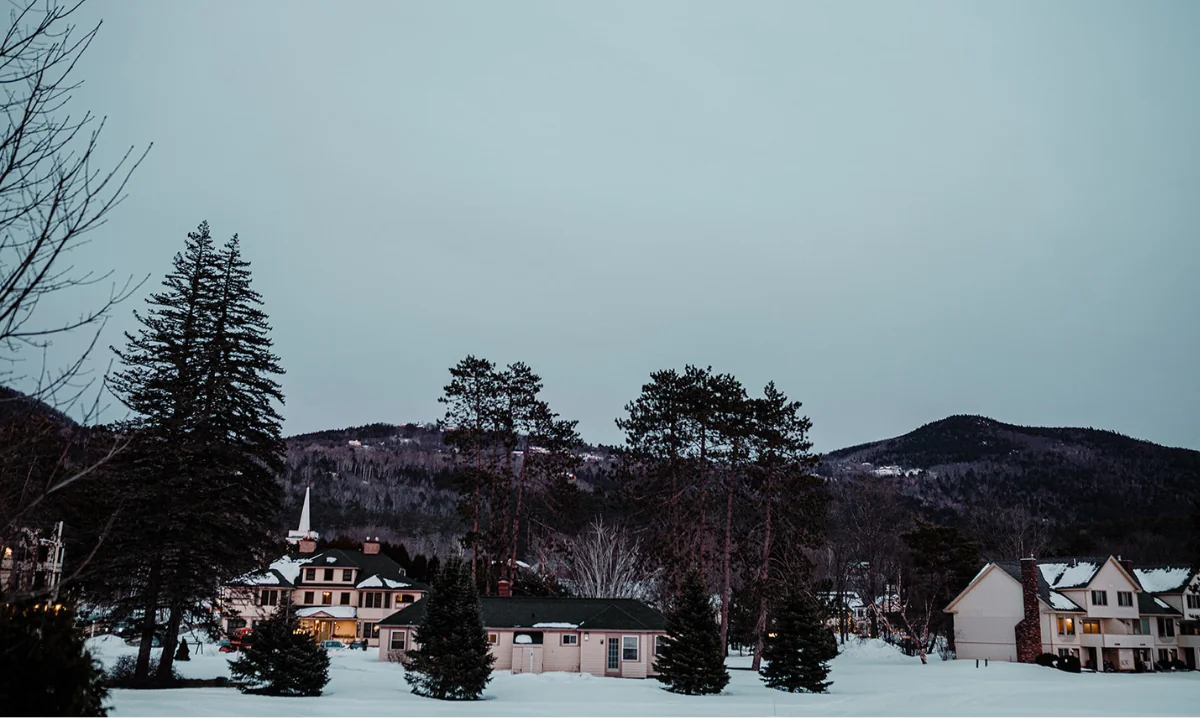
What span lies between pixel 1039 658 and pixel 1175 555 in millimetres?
53382

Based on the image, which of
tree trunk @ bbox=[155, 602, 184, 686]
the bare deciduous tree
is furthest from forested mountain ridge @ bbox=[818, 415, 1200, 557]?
tree trunk @ bbox=[155, 602, 184, 686]

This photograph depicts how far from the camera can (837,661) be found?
56750 millimetres

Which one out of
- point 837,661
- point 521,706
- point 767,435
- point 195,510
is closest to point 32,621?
point 521,706

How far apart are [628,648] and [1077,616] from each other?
3335 centimetres

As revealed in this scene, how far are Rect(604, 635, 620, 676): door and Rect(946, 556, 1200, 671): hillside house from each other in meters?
28.7

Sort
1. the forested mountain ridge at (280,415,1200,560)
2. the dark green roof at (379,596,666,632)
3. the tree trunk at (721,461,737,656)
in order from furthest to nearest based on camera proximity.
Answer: the forested mountain ridge at (280,415,1200,560), the tree trunk at (721,461,737,656), the dark green roof at (379,596,666,632)

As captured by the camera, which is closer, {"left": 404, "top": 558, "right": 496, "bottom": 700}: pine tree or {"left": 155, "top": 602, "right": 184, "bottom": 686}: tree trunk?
{"left": 155, "top": 602, "right": 184, "bottom": 686}: tree trunk

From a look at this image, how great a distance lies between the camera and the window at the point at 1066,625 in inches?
2124

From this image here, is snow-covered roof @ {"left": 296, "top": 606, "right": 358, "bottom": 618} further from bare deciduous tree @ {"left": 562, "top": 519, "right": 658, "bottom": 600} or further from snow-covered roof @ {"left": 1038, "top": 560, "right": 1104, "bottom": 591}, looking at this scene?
snow-covered roof @ {"left": 1038, "top": 560, "right": 1104, "bottom": 591}

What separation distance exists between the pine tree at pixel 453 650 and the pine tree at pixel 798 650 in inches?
525

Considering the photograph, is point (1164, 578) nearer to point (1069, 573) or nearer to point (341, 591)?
point (1069, 573)

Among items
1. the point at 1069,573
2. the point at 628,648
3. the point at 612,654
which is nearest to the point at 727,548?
the point at 628,648

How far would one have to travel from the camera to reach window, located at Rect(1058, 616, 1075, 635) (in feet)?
177

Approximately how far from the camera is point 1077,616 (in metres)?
54.5
